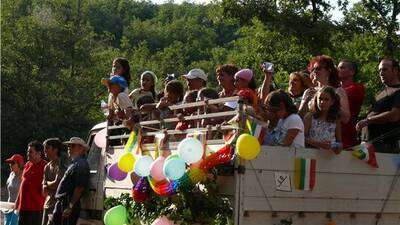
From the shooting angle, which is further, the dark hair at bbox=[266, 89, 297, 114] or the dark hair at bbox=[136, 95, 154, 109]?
the dark hair at bbox=[136, 95, 154, 109]

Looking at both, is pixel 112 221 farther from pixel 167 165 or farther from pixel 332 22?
pixel 332 22

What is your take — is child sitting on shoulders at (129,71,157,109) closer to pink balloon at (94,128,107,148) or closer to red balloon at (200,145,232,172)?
pink balloon at (94,128,107,148)

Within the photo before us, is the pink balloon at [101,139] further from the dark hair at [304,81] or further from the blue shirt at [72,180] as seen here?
the dark hair at [304,81]

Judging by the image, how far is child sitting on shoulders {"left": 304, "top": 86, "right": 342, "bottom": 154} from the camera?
6801 mm

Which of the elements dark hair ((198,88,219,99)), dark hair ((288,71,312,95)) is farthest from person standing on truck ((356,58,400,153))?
dark hair ((198,88,219,99))

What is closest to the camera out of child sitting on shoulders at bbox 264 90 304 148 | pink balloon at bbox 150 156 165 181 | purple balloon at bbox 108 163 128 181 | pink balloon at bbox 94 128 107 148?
child sitting on shoulders at bbox 264 90 304 148

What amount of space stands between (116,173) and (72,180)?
3.71 feet

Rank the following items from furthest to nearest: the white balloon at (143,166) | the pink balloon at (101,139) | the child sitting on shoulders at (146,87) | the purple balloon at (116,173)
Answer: the child sitting on shoulders at (146,87), the pink balloon at (101,139), the purple balloon at (116,173), the white balloon at (143,166)

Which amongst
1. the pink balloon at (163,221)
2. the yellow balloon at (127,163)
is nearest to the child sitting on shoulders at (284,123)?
the pink balloon at (163,221)

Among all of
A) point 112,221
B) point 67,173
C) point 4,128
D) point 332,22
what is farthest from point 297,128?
point 4,128

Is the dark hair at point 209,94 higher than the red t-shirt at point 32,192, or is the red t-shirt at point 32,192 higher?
the dark hair at point 209,94

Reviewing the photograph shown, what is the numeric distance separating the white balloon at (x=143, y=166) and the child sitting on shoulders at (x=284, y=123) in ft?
3.98

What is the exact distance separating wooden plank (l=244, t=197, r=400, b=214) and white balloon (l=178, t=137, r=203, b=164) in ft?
2.02

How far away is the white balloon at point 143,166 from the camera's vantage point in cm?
704
